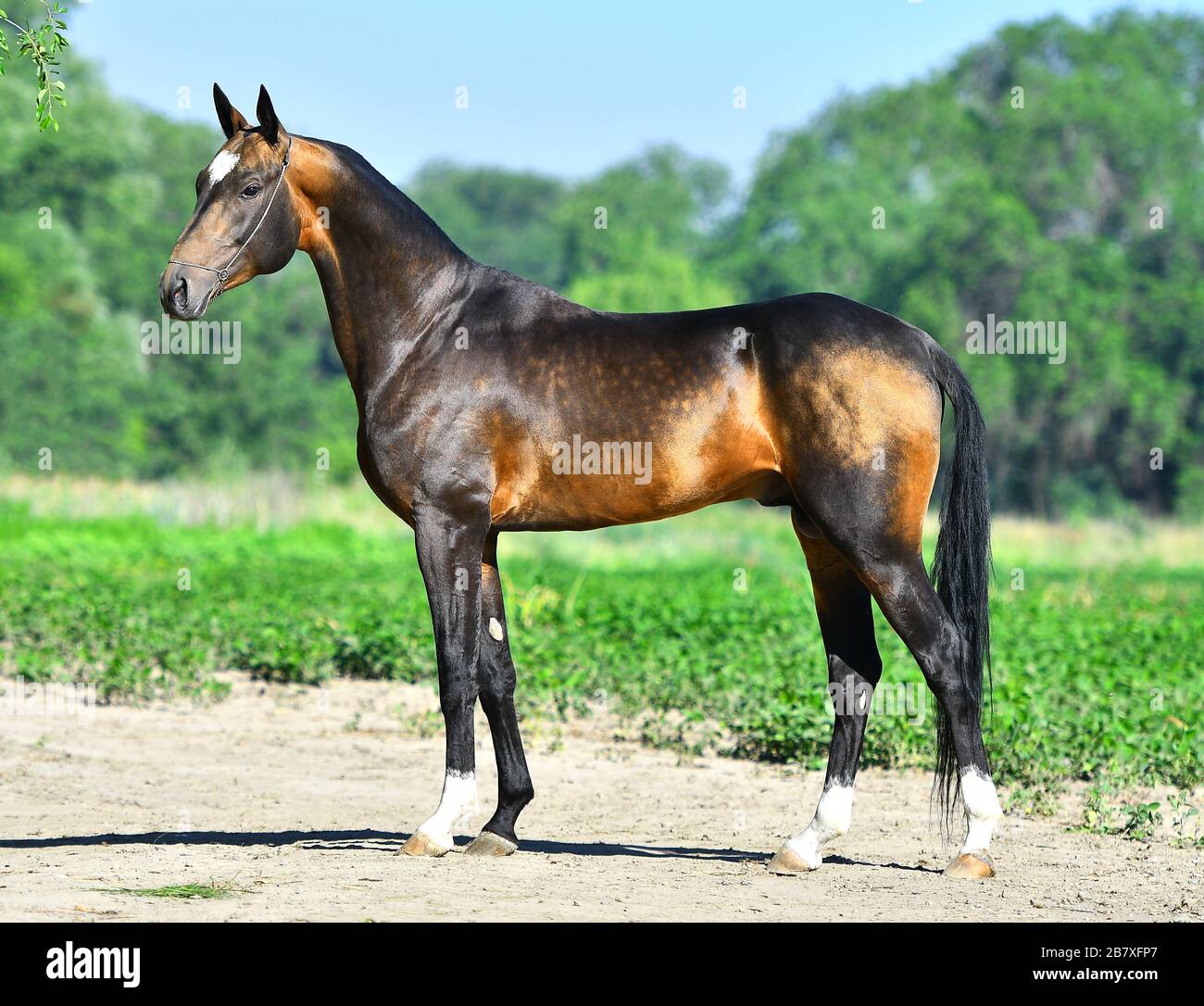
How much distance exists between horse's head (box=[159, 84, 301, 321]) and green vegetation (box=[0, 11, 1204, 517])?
26398 mm

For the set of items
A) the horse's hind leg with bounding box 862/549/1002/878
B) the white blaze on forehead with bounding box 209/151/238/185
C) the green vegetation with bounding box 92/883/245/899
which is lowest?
the green vegetation with bounding box 92/883/245/899

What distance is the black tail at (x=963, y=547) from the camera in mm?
5641

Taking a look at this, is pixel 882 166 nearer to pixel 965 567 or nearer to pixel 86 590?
pixel 86 590

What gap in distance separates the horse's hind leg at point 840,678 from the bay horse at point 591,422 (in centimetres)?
2

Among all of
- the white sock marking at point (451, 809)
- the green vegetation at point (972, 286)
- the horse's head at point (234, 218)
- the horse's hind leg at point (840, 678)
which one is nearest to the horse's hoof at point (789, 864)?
the horse's hind leg at point (840, 678)

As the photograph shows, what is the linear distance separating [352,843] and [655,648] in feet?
15.8

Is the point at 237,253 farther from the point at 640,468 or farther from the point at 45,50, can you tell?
the point at 640,468

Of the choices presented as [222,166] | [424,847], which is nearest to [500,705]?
[424,847]

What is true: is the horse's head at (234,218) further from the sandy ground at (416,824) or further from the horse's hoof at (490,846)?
the horse's hoof at (490,846)

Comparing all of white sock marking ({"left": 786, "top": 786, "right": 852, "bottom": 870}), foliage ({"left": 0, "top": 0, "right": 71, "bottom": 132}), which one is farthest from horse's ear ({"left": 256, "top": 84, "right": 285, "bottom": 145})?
white sock marking ({"left": 786, "top": 786, "right": 852, "bottom": 870})

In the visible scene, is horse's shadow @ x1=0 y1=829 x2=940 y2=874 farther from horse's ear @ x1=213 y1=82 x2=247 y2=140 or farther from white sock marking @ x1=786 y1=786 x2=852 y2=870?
horse's ear @ x1=213 y1=82 x2=247 y2=140

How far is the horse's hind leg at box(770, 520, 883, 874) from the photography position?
570cm

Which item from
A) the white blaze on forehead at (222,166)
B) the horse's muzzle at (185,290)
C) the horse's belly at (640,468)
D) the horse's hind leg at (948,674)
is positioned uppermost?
the white blaze on forehead at (222,166)

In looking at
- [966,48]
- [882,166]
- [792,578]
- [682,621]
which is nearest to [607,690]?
[682,621]
